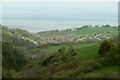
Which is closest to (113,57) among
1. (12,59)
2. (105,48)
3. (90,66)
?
(90,66)

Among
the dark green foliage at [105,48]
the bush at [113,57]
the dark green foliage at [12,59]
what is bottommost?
the dark green foliage at [12,59]

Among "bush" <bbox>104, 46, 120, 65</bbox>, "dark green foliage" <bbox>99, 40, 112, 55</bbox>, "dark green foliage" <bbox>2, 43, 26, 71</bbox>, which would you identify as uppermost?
"dark green foliage" <bbox>99, 40, 112, 55</bbox>

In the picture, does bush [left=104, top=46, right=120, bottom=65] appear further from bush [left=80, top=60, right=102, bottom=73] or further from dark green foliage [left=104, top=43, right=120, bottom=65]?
bush [left=80, top=60, right=102, bottom=73]

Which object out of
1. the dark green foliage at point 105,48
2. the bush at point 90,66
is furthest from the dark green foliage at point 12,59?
the bush at point 90,66

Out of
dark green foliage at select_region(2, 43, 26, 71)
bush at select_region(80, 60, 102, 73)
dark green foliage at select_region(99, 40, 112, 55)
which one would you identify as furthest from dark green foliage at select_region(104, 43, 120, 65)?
dark green foliage at select_region(2, 43, 26, 71)

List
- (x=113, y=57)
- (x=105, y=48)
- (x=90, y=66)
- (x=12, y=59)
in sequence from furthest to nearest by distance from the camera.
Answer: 1. (x=12, y=59)
2. (x=105, y=48)
3. (x=113, y=57)
4. (x=90, y=66)

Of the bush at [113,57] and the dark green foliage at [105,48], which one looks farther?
the dark green foliage at [105,48]

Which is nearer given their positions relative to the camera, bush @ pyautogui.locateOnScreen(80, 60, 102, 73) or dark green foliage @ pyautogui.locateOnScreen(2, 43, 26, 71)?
bush @ pyautogui.locateOnScreen(80, 60, 102, 73)

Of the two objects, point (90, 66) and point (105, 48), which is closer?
point (90, 66)

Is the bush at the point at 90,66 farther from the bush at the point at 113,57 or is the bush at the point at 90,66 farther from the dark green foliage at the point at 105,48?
the dark green foliage at the point at 105,48

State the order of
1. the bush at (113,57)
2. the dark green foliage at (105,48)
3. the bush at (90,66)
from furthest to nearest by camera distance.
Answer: the dark green foliage at (105,48), the bush at (113,57), the bush at (90,66)

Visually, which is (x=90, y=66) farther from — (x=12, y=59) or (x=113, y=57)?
(x=12, y=59)

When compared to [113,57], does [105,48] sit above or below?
above
